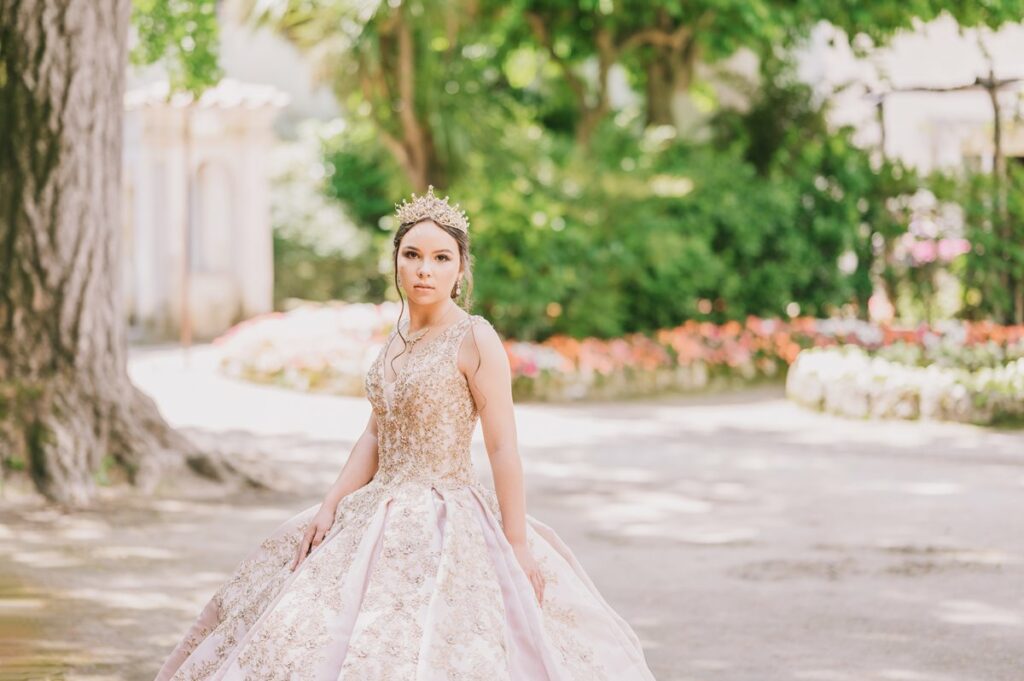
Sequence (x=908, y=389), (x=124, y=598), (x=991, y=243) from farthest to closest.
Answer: (x=991, y=243)
(x=908, y=389)
(x=124, y=598)

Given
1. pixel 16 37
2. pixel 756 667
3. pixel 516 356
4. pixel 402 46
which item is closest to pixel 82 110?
pixel 16 37

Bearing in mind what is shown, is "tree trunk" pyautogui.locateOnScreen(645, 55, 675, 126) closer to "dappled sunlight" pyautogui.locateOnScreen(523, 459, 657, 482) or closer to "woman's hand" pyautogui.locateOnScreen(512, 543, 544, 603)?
"dappled sunlight" pyautogui.locateOnScreen(523, 459, 657, 482)

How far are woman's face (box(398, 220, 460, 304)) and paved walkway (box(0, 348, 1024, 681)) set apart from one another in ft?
5.74

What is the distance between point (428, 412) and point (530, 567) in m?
0.48

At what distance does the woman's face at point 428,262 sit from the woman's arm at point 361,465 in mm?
397

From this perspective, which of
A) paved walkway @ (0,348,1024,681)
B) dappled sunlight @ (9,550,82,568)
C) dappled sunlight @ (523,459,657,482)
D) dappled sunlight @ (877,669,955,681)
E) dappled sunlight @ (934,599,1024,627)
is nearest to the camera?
dappled sunlight @ (877,669,955,681)

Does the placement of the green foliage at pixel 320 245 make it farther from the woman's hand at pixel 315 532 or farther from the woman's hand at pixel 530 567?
the woman's hand at pixel 530 567

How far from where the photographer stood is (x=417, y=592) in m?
3.88

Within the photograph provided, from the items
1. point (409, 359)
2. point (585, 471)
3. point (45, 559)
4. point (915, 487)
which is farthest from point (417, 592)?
point (585, 471)

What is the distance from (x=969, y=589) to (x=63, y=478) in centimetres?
469

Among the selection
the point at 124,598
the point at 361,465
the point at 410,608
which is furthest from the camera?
the point at 124,598

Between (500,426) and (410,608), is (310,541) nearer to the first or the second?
(410,608)

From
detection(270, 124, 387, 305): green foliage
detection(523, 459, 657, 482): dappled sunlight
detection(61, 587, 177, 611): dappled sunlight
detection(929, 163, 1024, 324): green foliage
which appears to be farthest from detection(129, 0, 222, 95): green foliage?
detection(270, 124, 387, 305): green foliage

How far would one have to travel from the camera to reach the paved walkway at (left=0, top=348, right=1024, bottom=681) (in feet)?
18.1
